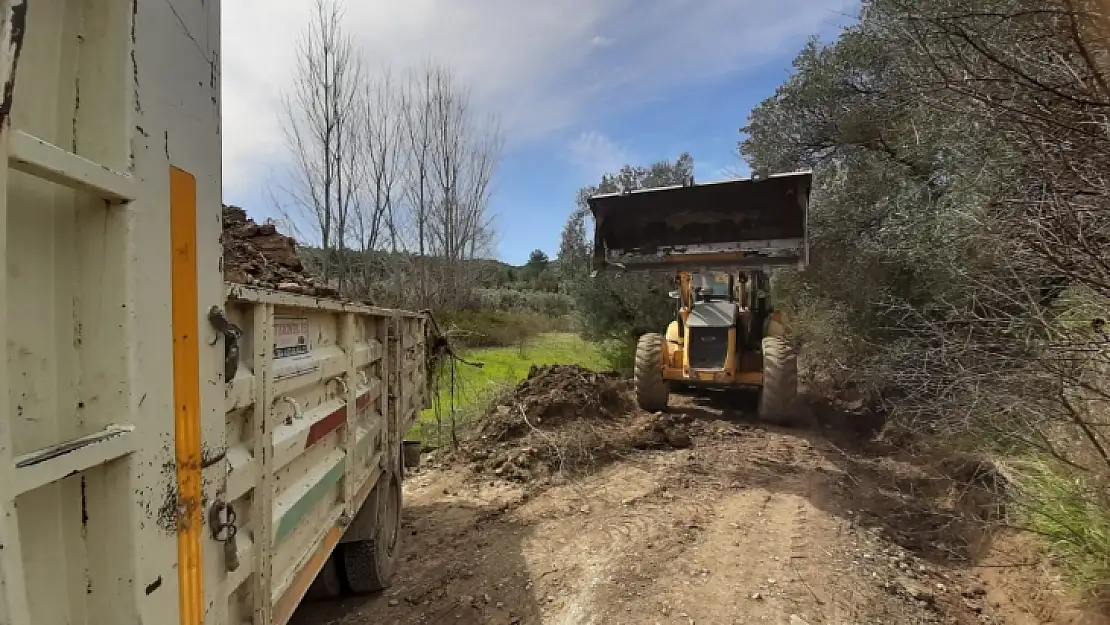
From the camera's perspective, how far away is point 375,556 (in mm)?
3902

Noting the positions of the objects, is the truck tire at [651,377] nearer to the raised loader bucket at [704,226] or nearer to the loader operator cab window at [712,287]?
the raised loader bucket at [704,226]

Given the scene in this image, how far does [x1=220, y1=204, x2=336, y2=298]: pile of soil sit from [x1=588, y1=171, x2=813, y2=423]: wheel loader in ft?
17.5

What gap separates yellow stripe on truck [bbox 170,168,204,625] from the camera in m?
1.31

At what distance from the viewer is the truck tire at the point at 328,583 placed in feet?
12.8

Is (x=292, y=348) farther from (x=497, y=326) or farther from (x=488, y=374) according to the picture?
(x=497, y=326)

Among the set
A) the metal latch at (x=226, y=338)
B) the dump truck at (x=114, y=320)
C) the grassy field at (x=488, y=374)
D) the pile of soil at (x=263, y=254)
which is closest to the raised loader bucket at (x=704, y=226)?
the grassy field at (x=488, y=374)

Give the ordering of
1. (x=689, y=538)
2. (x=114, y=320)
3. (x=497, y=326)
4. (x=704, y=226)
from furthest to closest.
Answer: (x=497, y=326) → (x=704, y=226) → (x=689, y=538) → (x=114, y=320)

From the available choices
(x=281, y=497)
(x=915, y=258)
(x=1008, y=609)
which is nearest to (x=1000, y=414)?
(x=1008, y=609)

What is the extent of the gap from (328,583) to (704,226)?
6.73m

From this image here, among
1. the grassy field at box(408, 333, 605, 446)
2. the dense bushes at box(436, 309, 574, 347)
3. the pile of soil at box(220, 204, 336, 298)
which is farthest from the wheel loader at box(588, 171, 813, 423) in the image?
the dense bushes at box(436, 309, 574, 347)

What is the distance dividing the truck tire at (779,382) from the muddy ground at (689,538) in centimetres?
72

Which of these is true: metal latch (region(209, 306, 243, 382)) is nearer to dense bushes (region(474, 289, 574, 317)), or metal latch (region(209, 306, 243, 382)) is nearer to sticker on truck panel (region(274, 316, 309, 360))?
sticker on truck panel (region(274, 316, 309, 360))

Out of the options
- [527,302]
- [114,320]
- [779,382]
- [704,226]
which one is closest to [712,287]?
[704,226]

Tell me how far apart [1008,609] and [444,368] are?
5222 millimetres
